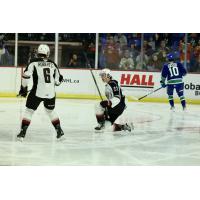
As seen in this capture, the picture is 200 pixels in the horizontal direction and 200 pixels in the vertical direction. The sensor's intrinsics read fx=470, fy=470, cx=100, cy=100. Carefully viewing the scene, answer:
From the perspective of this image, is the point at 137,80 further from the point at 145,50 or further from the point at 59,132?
the point at 59,132

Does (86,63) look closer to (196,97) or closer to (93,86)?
(93,86)

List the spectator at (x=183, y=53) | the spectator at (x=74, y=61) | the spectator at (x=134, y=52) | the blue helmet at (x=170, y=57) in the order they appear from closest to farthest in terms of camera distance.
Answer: the spectator at (x=74, y=61) → the spectator at (x=183, y=53) → the blue helmet at (x=170, y=57) → the spectator at (x=134, y=52)

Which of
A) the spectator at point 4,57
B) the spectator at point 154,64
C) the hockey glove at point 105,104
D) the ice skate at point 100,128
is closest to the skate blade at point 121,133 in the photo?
the ice skate at point 100,128

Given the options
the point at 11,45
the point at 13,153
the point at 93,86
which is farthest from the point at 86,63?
the point at 13,153

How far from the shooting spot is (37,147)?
3.57 meters

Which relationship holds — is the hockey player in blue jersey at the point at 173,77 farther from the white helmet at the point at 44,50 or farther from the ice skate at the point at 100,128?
the white helmet at the point at 44,50

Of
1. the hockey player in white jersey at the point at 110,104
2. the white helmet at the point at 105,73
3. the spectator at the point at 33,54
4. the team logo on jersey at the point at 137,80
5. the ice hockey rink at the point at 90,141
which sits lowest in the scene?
the ice hockey rink at the point at 90,141

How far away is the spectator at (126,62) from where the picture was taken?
14.0ft

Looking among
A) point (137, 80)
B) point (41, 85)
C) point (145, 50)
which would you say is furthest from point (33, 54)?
point (137, 80)

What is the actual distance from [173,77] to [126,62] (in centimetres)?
46

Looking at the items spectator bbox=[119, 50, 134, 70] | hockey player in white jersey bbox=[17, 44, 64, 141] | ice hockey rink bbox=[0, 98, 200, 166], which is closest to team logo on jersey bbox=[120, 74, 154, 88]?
spectator bbox=[119, 50, 134, 70]

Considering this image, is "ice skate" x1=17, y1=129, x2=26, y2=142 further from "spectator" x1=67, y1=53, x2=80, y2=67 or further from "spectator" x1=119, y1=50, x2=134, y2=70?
"spectator" x1=119, y1=50, x2=134, y2=70

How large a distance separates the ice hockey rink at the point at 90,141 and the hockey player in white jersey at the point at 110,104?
78mm

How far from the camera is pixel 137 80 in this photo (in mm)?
4512
